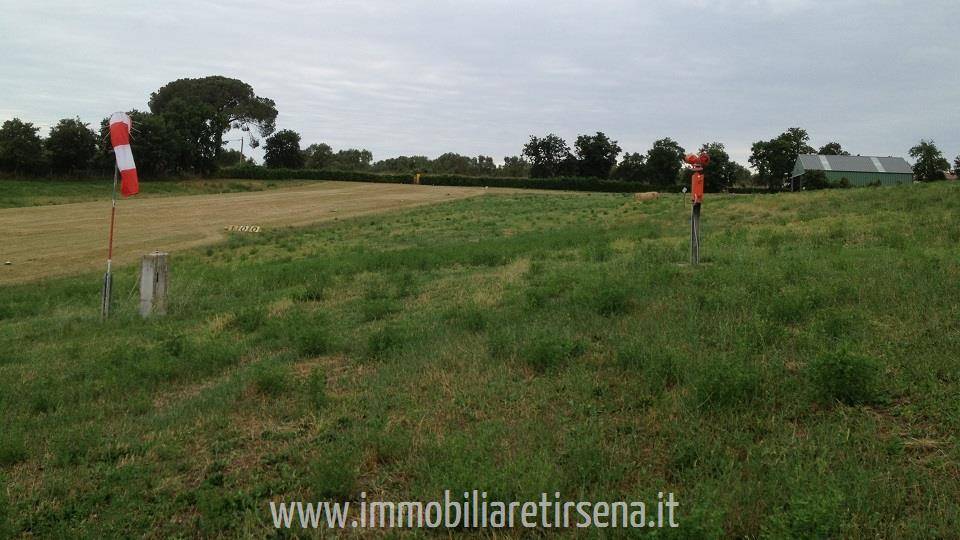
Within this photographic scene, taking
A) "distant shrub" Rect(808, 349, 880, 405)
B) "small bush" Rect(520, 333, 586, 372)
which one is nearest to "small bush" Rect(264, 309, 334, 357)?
"small bush" Rect(520, 333, 586, 372)

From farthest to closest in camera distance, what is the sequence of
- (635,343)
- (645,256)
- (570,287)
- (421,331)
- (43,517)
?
(645,256), (570,287), (421,331), (635,343), (43,517)

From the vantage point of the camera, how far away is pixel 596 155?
4045 inches

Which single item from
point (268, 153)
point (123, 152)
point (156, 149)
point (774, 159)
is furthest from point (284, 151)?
point (123, 152)

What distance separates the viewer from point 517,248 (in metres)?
16.1

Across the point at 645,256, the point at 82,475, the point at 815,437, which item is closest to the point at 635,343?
the point at 815,437

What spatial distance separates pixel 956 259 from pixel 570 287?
15.9ft

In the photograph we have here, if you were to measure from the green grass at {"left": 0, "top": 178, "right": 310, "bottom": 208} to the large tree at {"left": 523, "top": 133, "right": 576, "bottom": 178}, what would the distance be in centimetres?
4330

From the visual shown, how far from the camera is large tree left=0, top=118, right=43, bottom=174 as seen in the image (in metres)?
61.5

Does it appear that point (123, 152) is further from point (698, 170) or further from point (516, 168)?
point (516, 168)

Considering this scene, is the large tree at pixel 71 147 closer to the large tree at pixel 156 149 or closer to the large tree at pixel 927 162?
the large tree at pixel 156 149

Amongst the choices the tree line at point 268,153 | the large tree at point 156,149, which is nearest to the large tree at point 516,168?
the tree line at point 268,153

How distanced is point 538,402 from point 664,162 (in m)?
95.2

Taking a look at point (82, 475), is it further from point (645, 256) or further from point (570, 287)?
point (645, 256)

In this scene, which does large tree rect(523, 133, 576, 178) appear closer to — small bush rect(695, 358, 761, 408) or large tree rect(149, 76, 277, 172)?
large tree rect(149, 76, 277, 172)
